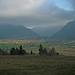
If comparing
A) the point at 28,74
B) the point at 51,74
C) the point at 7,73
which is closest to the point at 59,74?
the point at 51,74

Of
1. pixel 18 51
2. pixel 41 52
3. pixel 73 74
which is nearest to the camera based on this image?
pixel 73 74

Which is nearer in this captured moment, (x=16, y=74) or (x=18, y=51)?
(x=16, y=74)

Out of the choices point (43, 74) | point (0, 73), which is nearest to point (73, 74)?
point (43, 74)

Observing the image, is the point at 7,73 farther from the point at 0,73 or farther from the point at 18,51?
the point at 18,51

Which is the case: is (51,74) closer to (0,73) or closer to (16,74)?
(16,74)

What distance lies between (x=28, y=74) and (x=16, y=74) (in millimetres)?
1774

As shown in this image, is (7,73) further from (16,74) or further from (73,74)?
(73,74)

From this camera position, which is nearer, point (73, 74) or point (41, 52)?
point (73, 74)

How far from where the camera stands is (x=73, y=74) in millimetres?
39969

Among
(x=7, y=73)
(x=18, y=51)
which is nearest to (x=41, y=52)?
(x=18, y=51)

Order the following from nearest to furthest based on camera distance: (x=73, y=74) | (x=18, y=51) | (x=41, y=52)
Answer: (x=73, y=74), (x=18, y=51), (x=41, y=52)

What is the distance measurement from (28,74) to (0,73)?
14.4 feet

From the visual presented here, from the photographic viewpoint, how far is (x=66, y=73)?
41.5m

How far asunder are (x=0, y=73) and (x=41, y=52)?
106 meters
